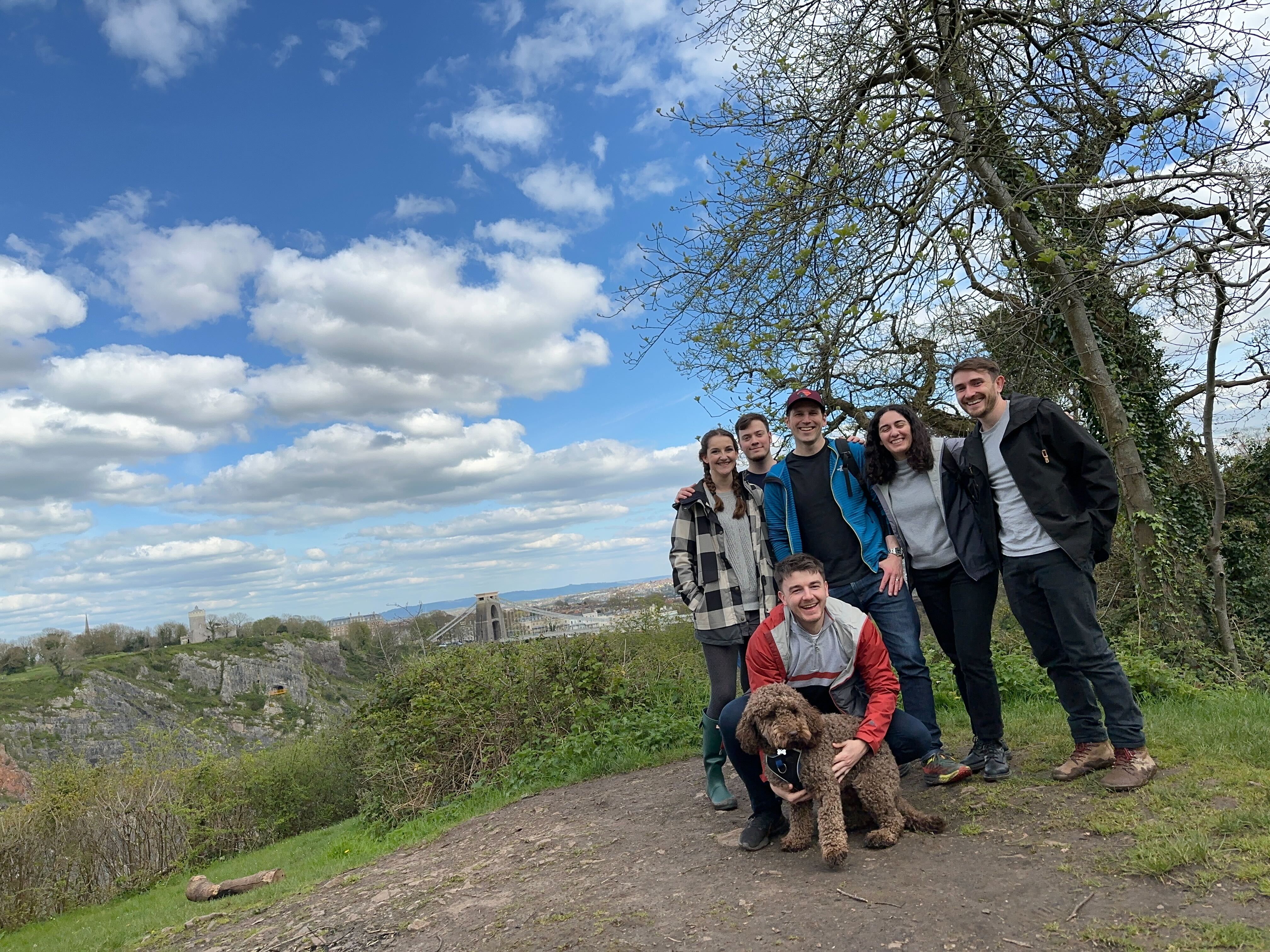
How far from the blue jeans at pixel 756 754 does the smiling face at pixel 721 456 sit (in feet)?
4.02

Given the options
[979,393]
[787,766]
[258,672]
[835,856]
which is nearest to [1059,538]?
[979,393]

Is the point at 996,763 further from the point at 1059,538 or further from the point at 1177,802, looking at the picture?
the point at 1059,538

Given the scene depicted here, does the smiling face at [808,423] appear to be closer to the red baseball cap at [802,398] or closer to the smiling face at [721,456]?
the red baseball cap at [802,398]

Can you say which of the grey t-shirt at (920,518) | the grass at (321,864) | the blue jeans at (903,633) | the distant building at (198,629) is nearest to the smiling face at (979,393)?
the grey t-shirt at (920,518)

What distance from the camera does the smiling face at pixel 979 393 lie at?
11.6 ft

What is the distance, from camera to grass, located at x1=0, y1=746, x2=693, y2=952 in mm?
5730

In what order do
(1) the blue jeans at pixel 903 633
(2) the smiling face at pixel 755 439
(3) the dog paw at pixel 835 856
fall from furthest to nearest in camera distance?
1. (2) the smiling face at pixel 755 439
2. (1) the blue jeans at pixel 903 633
3. (3) the dog paw at pixel 835 856

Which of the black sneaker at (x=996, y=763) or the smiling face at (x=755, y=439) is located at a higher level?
the smiling face at (x=755, y=439)

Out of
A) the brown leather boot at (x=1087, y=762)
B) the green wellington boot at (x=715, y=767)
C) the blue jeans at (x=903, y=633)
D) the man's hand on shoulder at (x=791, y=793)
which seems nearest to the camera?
the man's hand on shoulder at (x=791, y=793)

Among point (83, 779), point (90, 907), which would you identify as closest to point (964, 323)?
point (90, 907)

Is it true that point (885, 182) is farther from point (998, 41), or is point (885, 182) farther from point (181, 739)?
point (181, 739)

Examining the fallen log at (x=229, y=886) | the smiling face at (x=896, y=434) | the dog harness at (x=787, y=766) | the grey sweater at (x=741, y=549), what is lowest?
the fallen log at (x=229, y=886)

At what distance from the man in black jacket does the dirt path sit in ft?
1.23

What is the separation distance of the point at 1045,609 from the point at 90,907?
663 inches
